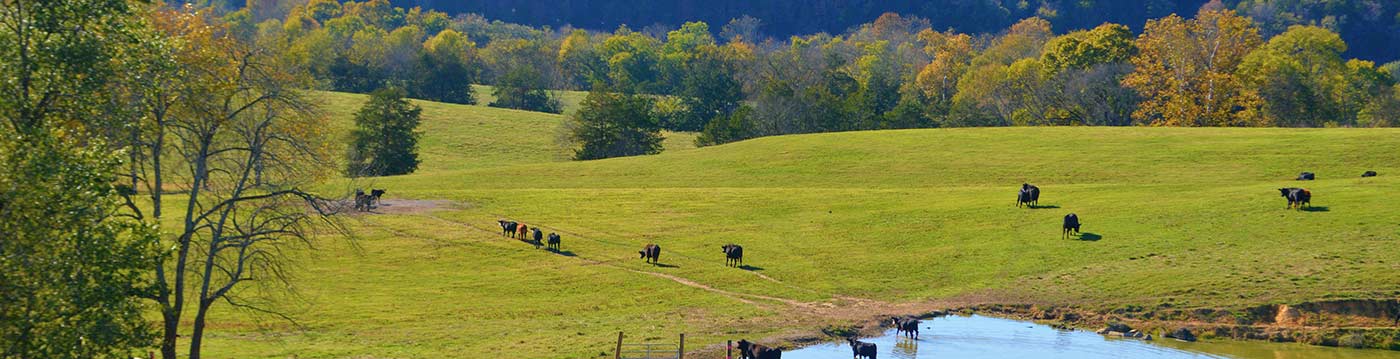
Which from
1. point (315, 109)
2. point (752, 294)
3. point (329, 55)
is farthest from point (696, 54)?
point (315, 109)

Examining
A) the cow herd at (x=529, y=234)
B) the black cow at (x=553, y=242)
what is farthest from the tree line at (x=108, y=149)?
the cow herd at (x=529, y=234)

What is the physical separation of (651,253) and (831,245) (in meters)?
8.59

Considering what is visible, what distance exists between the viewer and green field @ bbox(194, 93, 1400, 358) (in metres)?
42.6

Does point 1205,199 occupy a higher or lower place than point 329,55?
lower

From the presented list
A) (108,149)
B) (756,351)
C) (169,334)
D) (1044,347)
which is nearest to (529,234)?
(756,351)

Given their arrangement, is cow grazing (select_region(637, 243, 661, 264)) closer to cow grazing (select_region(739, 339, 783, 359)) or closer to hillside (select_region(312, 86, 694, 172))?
cow grazing (select_region(739, 339, 783, 359))

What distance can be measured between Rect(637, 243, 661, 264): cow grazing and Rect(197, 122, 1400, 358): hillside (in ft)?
2.51

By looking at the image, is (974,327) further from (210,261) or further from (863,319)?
(210,261)

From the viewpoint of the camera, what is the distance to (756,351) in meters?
36.8

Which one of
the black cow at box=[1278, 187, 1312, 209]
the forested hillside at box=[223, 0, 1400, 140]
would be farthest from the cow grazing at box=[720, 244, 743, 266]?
the forested hillside at box=[223, 0, 1400, 140]

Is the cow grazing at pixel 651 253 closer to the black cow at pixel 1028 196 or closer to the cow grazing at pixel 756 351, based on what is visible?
the cow grazing at pixel 756 351

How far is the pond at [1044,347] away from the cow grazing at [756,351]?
186 centimetres

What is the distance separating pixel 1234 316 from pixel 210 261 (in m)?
32.1

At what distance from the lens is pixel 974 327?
43.3m
